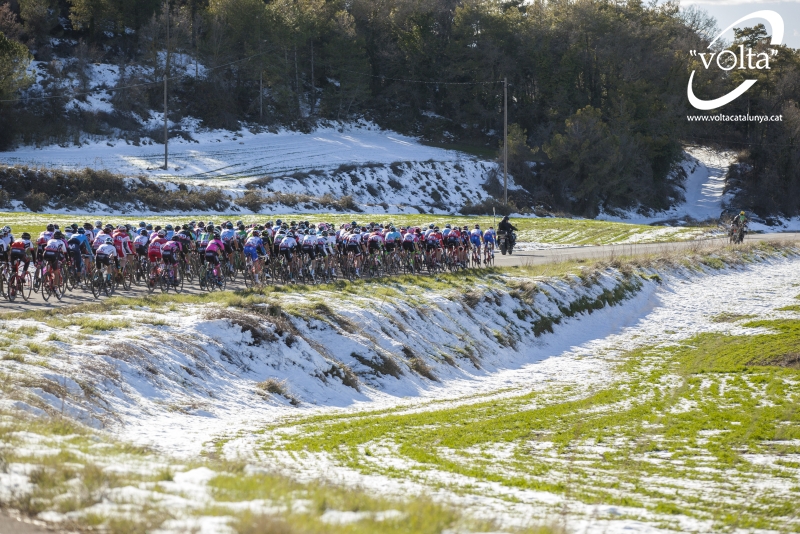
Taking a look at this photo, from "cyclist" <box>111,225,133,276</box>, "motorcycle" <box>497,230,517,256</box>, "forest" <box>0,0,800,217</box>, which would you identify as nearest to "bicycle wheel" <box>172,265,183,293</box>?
"cyclist" <box>111,225,133,276</box>

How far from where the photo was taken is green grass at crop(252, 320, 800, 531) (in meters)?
10.7

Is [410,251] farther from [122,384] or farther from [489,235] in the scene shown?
[122,384]

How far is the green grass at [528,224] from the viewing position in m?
45.5

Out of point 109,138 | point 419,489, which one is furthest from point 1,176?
point 419,489

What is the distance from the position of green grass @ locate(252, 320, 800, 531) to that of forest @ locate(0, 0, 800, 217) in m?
55.6

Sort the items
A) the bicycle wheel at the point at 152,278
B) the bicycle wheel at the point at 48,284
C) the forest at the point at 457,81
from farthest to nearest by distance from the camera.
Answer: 1. the forest at the point at 457,81
2. the bicycle wheel at the point at 152,278
3. the bicycle wheel at the point at 48,284

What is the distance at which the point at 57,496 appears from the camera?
745 centimetres

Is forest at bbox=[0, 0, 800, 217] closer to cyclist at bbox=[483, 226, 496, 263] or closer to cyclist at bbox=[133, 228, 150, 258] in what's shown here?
cyclist at bbox=[483, 226, 496, 263]

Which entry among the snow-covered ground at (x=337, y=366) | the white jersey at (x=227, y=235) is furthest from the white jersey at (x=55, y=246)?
the white jersey at (x=227, y=235)

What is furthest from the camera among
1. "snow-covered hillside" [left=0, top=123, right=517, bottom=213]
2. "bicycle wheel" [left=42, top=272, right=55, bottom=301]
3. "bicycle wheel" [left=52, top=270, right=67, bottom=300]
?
"snow-covered hillside" [left=0, top=123, right=517, bottom=213]

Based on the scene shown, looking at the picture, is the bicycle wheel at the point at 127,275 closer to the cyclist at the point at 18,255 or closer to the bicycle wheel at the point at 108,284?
the bicycle wheel at the point at 108,284

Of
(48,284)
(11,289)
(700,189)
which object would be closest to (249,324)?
(48,284)

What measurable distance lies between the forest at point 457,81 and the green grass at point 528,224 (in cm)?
1629

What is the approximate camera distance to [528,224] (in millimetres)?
58312
